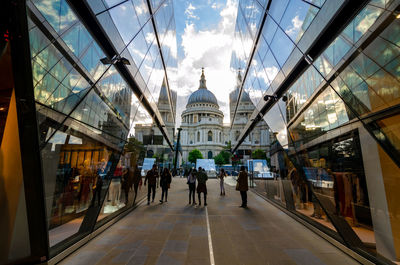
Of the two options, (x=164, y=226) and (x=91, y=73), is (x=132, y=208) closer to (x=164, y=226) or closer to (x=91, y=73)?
(x=164, y=226)

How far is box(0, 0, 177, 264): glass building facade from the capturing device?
2398 millimetres

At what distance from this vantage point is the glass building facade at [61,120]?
2398mm

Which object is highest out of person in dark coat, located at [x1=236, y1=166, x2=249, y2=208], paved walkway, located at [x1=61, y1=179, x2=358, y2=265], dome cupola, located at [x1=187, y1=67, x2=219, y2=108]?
dome cupola, located at [x1=187, y1=67, x2=219, y2=108]

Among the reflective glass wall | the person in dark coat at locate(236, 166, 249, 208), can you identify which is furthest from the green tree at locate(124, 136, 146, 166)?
the person in dark coat at locate(236, 166, 249, 208)

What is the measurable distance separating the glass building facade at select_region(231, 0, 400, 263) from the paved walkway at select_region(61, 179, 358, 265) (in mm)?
661

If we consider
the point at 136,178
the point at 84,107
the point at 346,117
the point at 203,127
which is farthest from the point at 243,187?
the point at 203,127

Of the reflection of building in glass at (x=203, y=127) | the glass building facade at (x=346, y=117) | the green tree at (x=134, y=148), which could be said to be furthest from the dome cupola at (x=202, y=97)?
the glass building facade at (x=346, y=117)

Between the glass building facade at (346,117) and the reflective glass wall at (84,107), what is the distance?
4839mm

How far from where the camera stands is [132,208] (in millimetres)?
7391

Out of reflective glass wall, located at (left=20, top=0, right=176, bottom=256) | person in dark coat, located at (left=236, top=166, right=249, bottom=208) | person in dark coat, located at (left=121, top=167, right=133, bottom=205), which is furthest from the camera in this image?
person in dark coat, located at (left=236, top=166, right=249, bottom=208)

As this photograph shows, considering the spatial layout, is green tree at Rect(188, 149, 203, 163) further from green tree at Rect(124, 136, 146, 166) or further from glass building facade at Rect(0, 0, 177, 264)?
glass building facade at Rect(0, 0, 177, 264)

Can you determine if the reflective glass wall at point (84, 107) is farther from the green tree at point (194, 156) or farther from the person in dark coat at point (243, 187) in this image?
the green tree at point (194, 156)

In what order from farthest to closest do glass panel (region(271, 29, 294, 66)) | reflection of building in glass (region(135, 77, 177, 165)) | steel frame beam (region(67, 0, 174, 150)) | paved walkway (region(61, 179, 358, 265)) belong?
reflection of building in glass (region(135, 77, 177, 165)) → glass panel (region(271, 29, 294, 66)) → steel frame beam (region(67, 0, 174, 150)) → paved walkway (region(61, 179, 358, 265))

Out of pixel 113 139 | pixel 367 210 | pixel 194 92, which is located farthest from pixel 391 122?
pixel 194 92
